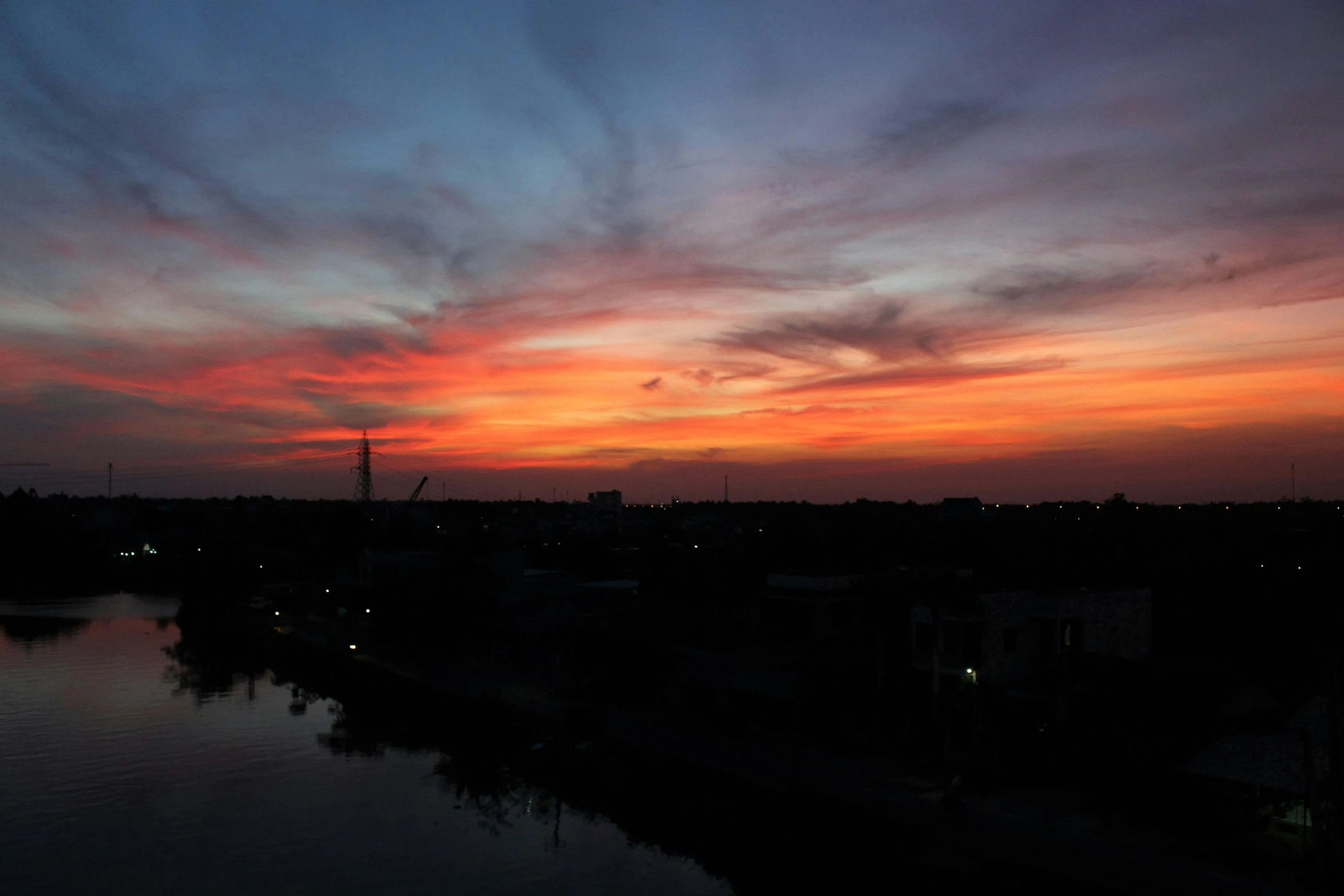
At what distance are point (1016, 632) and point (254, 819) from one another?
2084 cm

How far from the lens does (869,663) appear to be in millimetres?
27594

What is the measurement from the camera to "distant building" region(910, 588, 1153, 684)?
2678 cm

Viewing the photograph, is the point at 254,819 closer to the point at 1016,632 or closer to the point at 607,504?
the point at 1016,632

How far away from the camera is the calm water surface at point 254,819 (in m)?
21.3

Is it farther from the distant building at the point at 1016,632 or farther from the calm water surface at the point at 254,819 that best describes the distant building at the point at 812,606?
the calm water surface at the point at 254,819

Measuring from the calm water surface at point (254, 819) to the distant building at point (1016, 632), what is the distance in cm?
992

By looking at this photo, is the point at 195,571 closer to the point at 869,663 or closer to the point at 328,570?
the point at 328,570

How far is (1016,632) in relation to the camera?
1077 inches

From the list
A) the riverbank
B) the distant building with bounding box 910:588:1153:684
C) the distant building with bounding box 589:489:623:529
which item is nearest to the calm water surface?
the riverbank

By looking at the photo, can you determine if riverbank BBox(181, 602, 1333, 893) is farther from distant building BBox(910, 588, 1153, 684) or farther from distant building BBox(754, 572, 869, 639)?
distant building BBox(754, 572, 869, 639)

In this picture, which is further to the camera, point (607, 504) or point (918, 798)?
point (607, 504)

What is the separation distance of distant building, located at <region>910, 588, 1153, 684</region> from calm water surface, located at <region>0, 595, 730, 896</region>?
390 inches

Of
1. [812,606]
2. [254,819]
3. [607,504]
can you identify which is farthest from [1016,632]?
[607,504]

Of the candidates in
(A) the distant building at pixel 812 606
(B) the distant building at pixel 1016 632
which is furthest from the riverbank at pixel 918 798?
(A) the distant building at pixel 812 606
